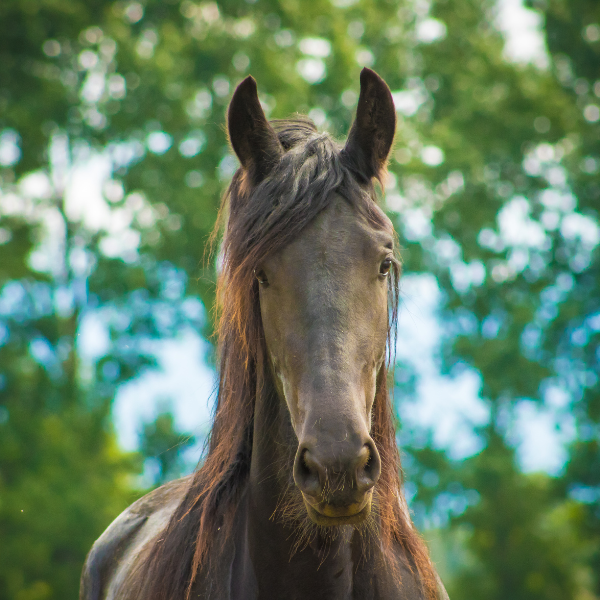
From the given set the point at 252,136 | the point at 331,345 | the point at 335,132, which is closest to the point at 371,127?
the point at 252,136

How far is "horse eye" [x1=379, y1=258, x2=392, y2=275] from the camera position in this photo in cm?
239

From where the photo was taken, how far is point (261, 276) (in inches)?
94.3

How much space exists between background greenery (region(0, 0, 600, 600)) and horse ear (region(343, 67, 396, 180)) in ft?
37.1

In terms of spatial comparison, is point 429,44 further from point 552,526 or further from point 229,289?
point 229,289

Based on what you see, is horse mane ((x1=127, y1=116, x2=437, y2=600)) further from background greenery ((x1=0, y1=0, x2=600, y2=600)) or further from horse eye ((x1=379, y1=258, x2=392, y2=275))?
background greenery ((x1=0, y1=0, x2=600, y2=600))

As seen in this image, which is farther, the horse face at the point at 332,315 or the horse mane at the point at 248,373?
the horse mane at the point at 248,373

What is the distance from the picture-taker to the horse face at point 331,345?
6.16ft

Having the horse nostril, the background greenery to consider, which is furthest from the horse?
the background greenery

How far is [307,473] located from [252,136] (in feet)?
4.69

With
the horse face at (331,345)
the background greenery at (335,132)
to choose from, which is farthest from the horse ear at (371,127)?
the background greenery at (335,132)

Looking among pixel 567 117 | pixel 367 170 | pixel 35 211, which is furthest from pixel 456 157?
pixel 367 170

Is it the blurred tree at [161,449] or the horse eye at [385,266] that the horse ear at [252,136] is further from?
the blurred tree at [161,449]

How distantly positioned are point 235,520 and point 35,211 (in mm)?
15580

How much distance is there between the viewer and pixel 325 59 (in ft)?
53.5
